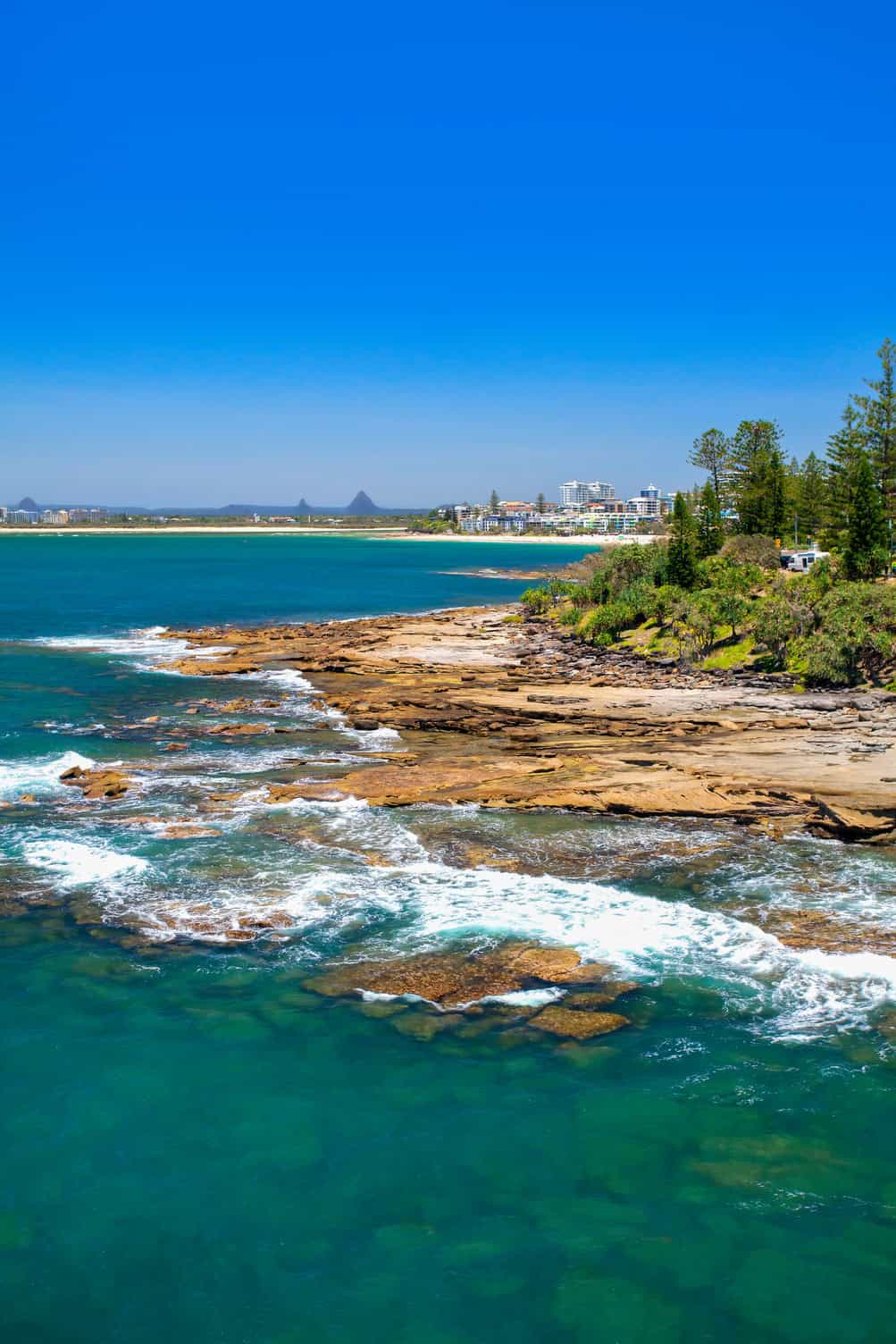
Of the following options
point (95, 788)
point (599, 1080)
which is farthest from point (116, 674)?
point (599, 1080)

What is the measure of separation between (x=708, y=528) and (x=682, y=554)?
1427 centimetres

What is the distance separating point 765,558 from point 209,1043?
204ft

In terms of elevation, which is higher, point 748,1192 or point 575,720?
point 575,720

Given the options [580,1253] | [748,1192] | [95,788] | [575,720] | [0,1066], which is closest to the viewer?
[580,1253]

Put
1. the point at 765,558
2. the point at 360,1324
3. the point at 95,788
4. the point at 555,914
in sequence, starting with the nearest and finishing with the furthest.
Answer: the point at 360,1324 < the point at 555,914 < the point at 95,788 < the point at 765,558

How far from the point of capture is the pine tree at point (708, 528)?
7550 cm

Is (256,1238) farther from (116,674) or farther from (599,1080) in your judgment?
(116,674)

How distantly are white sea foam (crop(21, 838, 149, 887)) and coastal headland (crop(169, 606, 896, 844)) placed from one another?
5.80 m

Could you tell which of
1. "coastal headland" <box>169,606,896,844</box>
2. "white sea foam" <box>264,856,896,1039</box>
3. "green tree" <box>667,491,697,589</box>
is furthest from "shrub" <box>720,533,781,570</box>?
"white sea foam" <box>264,856,896,1039</box>

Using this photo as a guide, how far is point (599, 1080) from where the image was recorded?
15.5 meters

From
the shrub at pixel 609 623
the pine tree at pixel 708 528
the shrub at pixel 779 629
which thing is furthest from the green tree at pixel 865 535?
the pine tree at pixel 708 528

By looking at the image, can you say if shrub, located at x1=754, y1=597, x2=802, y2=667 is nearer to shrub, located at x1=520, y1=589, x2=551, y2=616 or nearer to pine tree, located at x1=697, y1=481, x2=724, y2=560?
pine tree, located at x1=697, y1=481, x2=724, y2=560

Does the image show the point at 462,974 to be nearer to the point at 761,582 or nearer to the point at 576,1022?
the point at 576,1022

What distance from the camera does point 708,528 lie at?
7694 cm
